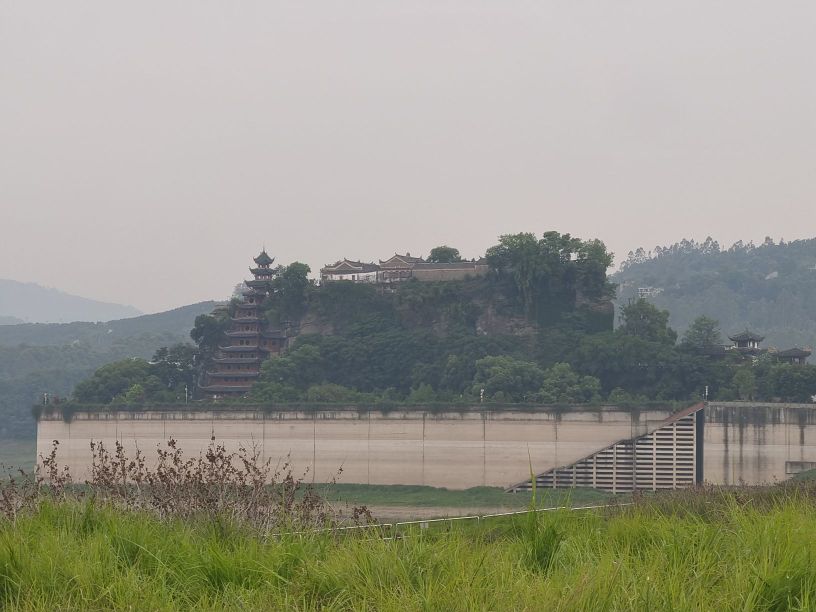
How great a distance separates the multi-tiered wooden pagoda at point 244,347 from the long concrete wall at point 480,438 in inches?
423

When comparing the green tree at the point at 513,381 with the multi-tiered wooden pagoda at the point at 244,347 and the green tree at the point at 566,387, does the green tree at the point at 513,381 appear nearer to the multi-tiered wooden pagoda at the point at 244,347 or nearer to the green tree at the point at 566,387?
the green tree at the point at 566,387

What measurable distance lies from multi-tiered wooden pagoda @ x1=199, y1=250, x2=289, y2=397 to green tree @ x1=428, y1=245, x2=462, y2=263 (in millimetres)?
11706

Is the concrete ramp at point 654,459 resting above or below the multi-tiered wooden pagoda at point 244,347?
below

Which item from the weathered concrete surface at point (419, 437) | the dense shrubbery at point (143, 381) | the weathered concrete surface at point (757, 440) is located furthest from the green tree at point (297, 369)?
the weathered concrete surface at point (757, 440)

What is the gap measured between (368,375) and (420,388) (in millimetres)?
6168

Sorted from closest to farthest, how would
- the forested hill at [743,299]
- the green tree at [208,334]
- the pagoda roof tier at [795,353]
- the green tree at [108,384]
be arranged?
the pagoda roof tier at [795,353]
the green tree at [108,384]
the green tree at [208,334]
the forested hill at [743,299]

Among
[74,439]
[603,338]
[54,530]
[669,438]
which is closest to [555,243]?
[603,338]

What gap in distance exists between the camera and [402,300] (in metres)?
79.3

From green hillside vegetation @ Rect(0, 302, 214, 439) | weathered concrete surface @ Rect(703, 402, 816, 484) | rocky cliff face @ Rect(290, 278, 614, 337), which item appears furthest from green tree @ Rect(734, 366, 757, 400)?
green hillside vegetation @ Rect(0, 302, 214, 439)

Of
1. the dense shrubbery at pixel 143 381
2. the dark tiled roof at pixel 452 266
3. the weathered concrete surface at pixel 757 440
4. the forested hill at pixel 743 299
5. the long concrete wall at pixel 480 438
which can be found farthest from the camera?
the forested hill at pixel 743 299

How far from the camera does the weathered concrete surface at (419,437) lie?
6112 cm

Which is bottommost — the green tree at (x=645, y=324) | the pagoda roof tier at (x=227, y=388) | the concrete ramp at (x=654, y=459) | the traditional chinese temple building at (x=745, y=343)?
the concrete ramp at (x=654, y=459)

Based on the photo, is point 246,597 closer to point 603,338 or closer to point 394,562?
point 394,562

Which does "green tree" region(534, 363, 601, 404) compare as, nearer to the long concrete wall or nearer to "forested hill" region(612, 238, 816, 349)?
the long concrete wall
